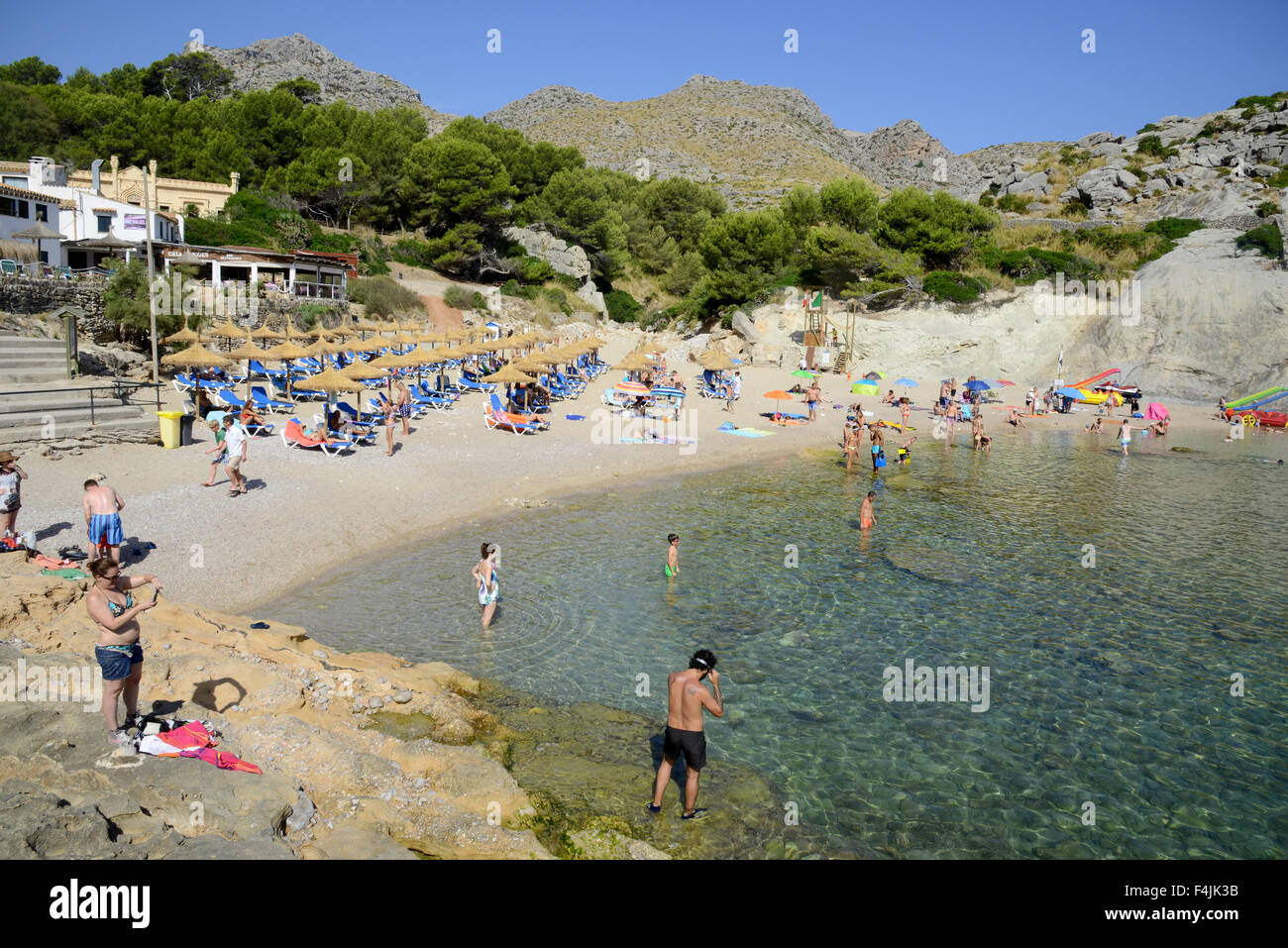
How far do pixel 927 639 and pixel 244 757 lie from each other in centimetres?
831

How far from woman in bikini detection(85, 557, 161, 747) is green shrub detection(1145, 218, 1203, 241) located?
50331 millimetres

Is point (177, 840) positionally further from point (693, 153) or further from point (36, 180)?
point (693, 153)

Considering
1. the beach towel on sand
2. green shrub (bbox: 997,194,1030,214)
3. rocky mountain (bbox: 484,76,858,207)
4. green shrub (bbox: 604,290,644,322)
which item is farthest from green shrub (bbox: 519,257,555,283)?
the beach towel on sand

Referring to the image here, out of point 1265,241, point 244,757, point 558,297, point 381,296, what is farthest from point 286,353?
point 1265,241

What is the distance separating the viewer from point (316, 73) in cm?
11594

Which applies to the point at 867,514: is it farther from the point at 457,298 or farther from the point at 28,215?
the point at 28,215

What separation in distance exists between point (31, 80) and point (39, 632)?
77.1 meters

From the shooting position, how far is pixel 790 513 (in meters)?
16.8

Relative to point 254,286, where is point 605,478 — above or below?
below

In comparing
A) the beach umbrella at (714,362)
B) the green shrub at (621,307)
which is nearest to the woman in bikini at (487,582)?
the beach umbrella at (714,362)

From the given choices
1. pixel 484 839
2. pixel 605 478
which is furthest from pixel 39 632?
pixel 605 478

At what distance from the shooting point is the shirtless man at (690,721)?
20.6ft

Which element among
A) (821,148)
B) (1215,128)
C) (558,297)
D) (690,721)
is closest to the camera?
(690,721)
